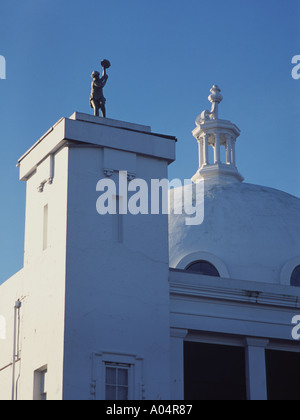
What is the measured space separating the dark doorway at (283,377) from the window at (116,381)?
564 cm

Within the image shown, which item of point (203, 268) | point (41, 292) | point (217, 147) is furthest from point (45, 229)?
point (217, 147)

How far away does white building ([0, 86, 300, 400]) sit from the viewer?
2202 centimetres

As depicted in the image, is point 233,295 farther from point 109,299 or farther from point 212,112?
point 212,112

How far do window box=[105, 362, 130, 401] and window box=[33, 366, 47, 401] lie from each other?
1.50m

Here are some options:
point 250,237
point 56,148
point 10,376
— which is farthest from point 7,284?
point 250,237

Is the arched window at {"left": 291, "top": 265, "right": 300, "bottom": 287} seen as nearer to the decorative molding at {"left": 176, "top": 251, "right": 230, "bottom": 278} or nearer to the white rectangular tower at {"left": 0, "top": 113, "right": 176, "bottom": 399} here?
the decorative molding at {"left": 176, "top": 251, "right": 230, "bottom": 278}

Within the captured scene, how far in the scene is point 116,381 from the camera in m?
22.1

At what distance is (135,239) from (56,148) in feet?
8.82

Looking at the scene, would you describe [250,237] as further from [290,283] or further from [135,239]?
[135,239]

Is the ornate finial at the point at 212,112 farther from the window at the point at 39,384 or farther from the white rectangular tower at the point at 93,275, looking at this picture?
the window at the point at 39,384

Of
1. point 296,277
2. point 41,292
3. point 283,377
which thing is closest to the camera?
point 41,292

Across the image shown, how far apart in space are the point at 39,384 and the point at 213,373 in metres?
6.49

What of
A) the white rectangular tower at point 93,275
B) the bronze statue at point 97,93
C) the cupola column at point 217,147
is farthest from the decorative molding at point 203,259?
the cupola column at point 217,147

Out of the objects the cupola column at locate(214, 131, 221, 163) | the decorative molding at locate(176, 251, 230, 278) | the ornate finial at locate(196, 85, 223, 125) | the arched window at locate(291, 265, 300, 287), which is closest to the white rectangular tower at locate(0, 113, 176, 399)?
the decorative molding at locate(176, 251, 230, 278)
